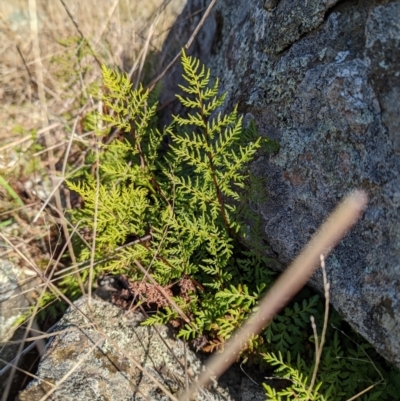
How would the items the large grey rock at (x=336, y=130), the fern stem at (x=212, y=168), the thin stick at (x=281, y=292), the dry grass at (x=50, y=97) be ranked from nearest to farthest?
the large grey rock at (x=336, y=130) → the fern stem at (x=212, y=168) → the thin stick at (x=281, y=292) → the dry grass at (x=50, y=97)

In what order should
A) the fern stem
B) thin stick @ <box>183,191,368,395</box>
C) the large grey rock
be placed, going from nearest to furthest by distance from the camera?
the large grey rock < the fern stem < thin stick @ <box>183,191,368,395</box>

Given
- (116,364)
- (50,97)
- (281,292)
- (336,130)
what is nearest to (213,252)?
(281,292)

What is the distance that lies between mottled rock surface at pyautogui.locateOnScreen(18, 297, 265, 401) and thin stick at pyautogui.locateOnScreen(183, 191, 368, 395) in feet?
0.29

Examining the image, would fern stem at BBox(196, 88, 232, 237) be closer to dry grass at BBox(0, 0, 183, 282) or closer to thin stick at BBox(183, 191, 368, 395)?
thin stick at BBox(183, 191, 368, 395)

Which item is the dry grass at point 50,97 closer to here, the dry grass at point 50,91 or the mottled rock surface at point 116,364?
the dry grass at point 50,91

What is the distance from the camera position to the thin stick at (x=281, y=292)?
2160 mm

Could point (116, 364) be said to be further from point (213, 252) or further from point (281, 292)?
point (281, 292)

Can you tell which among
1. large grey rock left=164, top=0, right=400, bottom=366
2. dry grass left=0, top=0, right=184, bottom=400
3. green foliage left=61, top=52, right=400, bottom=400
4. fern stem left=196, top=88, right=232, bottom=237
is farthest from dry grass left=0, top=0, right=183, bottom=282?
large grey rock left=164, top=0, right=400, bottom=366

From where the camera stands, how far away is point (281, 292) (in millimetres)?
2402

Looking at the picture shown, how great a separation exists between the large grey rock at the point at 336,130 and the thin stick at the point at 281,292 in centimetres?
5

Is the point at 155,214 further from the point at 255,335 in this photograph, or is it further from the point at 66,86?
the point at 66,86

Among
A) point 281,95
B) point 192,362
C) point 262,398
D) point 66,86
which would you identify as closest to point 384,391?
point 262,398

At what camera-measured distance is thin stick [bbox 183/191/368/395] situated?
2160mm

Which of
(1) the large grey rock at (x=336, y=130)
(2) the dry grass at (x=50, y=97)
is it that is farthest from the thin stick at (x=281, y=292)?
(2) the dry grass at (x=50, y=97)
